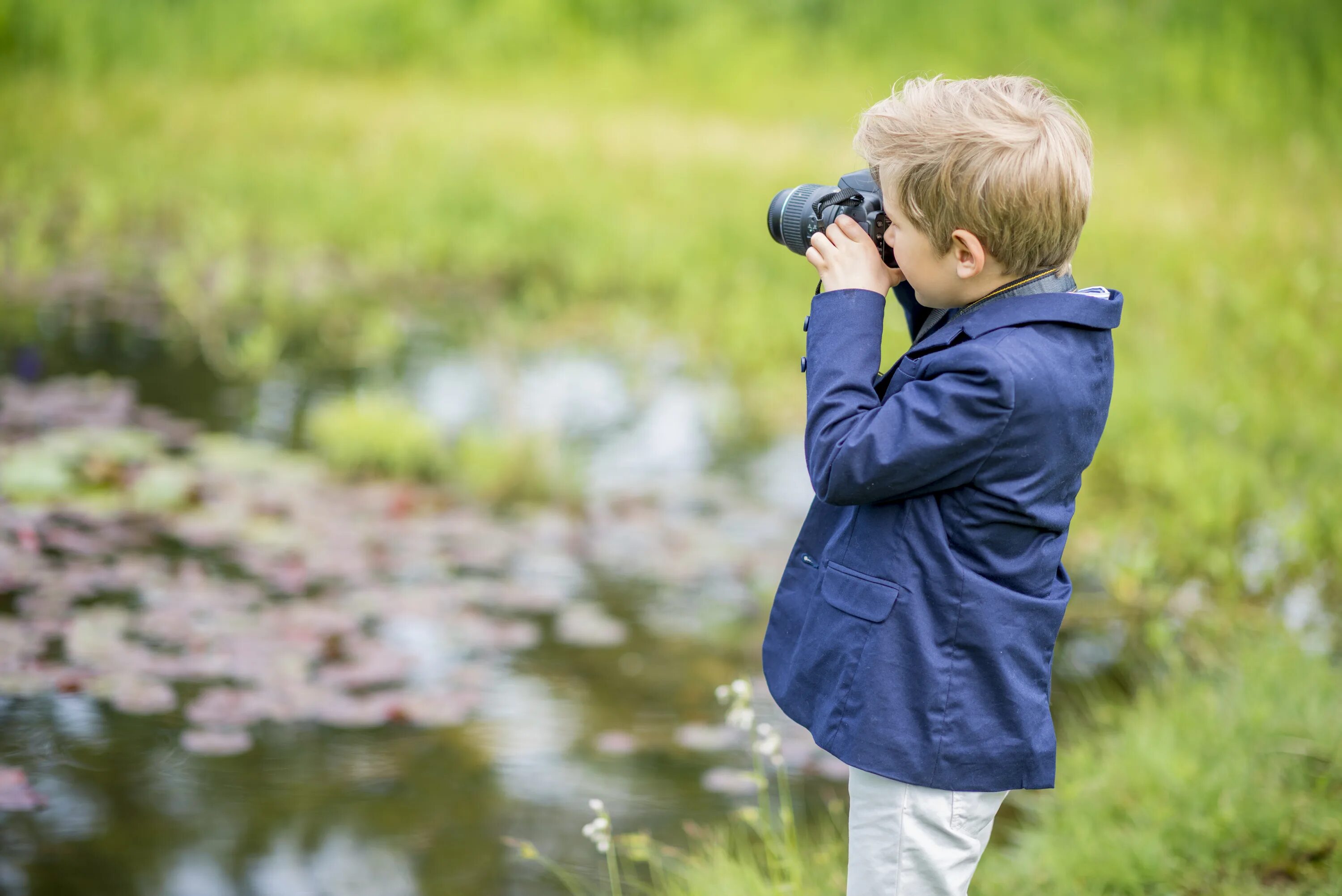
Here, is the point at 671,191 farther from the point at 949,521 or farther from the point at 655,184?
the point at 949,521

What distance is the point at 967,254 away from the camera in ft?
3.76

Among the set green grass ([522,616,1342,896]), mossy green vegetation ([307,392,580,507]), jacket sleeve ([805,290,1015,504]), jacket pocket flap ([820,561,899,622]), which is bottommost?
green grass ([522,616,1342,896])

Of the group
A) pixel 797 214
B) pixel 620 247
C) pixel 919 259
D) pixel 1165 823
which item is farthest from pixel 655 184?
pixel 919 259

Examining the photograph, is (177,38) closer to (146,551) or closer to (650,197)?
(650,197)

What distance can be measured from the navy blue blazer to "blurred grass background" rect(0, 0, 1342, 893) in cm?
114

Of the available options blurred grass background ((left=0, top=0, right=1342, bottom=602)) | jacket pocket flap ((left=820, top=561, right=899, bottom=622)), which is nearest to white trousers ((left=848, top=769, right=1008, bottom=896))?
jacket pocket flap ((left=820, top=561, right=899, bottom=622))

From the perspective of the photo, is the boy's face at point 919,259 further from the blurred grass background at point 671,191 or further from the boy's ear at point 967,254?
the blurred grass background at point 671,191

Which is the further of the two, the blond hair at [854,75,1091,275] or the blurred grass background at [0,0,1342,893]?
the blurred grass background at [0,0,1342,893]

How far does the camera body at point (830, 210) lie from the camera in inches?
47.2

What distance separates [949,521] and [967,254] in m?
0.25

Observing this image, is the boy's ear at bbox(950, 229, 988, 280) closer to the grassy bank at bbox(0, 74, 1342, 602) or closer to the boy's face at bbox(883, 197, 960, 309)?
the boy's face at bbox(883, 197, 960, 309)

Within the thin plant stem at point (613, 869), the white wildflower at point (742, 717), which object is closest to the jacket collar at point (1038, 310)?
the white wildflower at point (742, 717)

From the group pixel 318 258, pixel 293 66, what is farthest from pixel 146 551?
pixel 293 66

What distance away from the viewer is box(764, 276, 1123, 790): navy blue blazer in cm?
110
